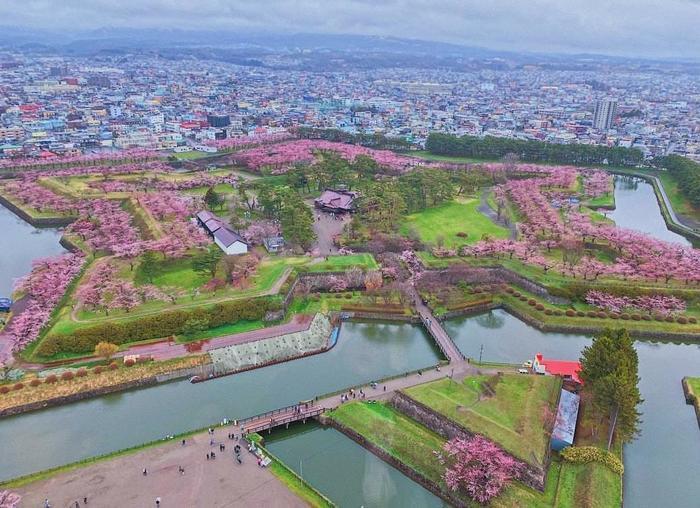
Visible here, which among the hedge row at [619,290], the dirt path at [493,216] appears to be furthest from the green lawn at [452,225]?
the hedge row at [619,290]

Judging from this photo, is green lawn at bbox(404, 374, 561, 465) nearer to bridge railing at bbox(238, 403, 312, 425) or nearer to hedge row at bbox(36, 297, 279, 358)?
bridge railing at bbox(238, 403, 312, 425)

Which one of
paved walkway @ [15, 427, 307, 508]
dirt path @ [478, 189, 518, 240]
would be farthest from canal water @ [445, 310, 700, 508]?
paved walkway @ [15, 427, 307, 508]

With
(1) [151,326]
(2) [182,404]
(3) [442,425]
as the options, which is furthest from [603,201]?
(2) [182,404]

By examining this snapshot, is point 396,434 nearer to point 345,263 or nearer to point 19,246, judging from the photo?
point 345,263

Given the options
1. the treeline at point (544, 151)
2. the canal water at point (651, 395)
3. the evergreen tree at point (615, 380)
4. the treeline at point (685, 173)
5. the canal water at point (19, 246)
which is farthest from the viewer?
the treeline at point (544, 151)

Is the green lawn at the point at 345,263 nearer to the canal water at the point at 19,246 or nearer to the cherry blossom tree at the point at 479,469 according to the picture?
the cherry blossom tree at the point at 479,469
